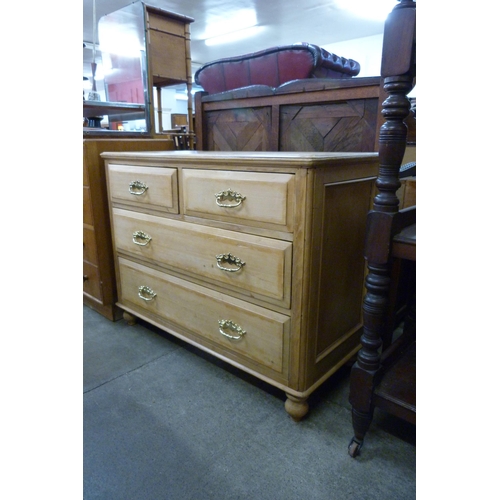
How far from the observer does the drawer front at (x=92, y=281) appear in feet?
6.07

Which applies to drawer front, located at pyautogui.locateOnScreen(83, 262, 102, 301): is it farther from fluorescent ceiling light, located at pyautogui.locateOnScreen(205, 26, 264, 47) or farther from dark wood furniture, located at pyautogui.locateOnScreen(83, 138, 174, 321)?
fluorescent ceiling light, located at pyautogui.locateOnScreen(205, 26, 264, 47)

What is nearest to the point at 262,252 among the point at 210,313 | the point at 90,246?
the point at 210,313

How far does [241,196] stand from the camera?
116 cm

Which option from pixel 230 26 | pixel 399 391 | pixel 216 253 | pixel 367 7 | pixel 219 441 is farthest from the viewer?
pixel 230 26

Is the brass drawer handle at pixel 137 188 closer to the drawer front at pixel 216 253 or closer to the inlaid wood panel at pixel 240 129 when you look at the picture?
the drawer front at pixel 216 253

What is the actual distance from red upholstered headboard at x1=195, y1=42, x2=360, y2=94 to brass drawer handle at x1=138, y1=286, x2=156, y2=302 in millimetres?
1274

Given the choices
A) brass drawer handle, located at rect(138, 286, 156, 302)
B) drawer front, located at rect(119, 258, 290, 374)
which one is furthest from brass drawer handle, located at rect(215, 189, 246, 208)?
brass drawer handle, located at rect(138, 286, 156, 302)

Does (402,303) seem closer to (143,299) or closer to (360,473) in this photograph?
(360,473)

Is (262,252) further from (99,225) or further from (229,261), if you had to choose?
(99,225)

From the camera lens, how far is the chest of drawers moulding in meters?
1.08

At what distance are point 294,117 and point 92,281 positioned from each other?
1.30 meters
